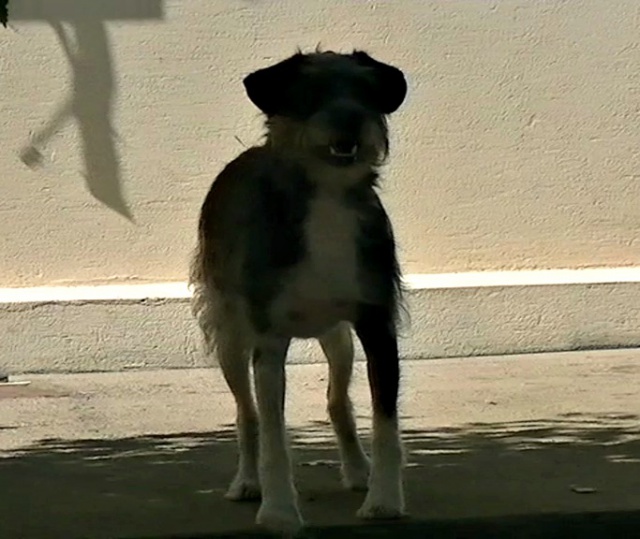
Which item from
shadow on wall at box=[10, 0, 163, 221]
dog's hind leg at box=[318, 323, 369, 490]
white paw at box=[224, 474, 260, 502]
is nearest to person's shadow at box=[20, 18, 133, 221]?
shadow on wall at box=[10, 0, 163, 221]

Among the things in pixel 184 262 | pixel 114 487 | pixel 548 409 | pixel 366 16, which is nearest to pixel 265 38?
pixel 366 16

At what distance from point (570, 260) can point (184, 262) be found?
253 cm

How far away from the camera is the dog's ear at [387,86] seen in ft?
14.4

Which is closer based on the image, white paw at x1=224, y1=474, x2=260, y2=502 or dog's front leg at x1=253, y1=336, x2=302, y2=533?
dog's front leg at x1=253, y1=336, x2=302, y2=533

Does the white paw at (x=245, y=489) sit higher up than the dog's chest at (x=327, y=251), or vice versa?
the dog's chest at (x=327, y=251)

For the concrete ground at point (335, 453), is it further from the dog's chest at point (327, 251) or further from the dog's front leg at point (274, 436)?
the dog's chest at point (327, 251)

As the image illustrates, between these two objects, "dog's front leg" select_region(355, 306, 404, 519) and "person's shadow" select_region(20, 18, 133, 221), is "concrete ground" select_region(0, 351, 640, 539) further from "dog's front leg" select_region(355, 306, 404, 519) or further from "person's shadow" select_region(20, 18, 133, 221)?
"person's shadow" select_region(20, 18, 133, 221)

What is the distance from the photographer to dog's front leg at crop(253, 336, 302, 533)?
176 inches

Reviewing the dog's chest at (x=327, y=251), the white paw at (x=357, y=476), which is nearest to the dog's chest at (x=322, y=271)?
the dog's chest at (x=327, y=251)

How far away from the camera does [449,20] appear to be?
30.6ft

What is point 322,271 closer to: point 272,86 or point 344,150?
point 344,150

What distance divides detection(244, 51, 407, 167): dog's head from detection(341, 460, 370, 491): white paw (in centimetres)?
138

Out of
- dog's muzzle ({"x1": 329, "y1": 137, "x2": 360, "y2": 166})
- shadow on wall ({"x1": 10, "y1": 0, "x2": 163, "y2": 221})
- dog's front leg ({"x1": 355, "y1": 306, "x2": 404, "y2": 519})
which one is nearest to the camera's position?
dog's muzzle ({"x1": 329, "y1": 137, "x2": 360, "y2": 166})

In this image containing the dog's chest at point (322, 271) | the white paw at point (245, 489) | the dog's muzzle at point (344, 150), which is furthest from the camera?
the white paw at point (245, 489)
